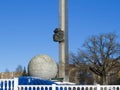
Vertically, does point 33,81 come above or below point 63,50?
below

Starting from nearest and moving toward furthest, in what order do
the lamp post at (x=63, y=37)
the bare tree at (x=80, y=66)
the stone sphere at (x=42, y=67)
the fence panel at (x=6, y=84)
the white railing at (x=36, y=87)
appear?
the white railing at (x=36, y=87) → the fence panel at (x=6, y=84) → the stone sphere at (x=42, y=67) → the lamp post at (x=63, y=37) → the bare tree at (x=80, y=66)

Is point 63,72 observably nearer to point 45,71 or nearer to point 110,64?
point 45,71

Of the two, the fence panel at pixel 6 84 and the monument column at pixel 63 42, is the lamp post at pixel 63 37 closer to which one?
the monument column at pixel 63 42

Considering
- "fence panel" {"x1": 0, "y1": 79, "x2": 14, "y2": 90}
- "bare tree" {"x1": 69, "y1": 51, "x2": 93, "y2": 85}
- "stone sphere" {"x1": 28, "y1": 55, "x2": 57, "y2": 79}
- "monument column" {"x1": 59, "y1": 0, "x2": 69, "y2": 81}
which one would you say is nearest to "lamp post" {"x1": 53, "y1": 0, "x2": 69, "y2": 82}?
"monument column" {"x1": 59, "y1": 0, "x2": 69, "y2": 81}

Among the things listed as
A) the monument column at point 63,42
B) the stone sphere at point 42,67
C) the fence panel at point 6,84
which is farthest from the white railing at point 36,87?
the monument column at point 63,42

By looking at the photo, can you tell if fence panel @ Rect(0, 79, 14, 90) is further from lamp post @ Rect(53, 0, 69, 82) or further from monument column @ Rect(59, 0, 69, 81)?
monument column @ Rect(59, 0, 69, 81)

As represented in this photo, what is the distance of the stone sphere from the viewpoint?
2694cm

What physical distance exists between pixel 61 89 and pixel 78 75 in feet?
170

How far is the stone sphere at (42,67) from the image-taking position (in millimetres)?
26938

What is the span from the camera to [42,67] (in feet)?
88.9

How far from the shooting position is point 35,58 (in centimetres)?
2775

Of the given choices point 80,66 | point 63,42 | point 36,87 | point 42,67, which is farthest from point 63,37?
point 80,66

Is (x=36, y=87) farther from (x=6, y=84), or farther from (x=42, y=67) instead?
(x=42, y=67)

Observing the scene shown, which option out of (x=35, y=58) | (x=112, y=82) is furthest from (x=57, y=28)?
(x=112, y=82)
